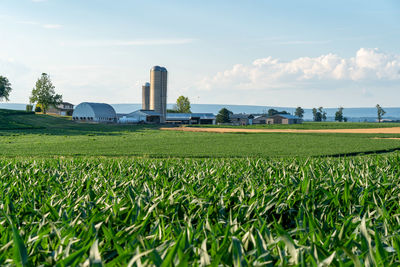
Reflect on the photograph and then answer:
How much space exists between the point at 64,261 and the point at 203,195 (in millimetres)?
2091

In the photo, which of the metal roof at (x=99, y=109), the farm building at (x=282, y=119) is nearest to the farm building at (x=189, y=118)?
the metal roof at (x=99, y=109)

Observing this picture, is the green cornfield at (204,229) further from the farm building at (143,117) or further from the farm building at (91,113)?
the farm building at (91,113)

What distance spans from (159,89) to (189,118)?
52.0 feet

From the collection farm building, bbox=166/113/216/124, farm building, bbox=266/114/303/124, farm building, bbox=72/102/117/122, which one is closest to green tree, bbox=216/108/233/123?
farm building, bbox=166/113/216/124

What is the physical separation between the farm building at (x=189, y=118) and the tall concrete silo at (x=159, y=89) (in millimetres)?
7466

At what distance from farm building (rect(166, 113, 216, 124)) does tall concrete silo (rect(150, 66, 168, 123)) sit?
294 inches

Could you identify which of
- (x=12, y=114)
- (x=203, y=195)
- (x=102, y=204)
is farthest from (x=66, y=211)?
(x=12, y=114)

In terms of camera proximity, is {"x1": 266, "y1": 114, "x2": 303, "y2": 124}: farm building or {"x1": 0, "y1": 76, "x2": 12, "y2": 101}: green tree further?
{"x1": 266, "y1": 114, "x2": 303, "y2": 124}: farm building

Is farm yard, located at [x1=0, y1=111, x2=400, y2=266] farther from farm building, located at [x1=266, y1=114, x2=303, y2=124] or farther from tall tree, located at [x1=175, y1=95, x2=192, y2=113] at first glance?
tall tree, located at [x1=175, y1=95, x2=192, y2=113]

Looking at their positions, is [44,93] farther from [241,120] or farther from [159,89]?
[241,120]

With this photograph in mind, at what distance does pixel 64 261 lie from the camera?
5.59 feet

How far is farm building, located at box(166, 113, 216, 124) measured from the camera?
11700 cm

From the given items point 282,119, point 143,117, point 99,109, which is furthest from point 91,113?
point 282,119

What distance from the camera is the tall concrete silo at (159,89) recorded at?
106 meters
